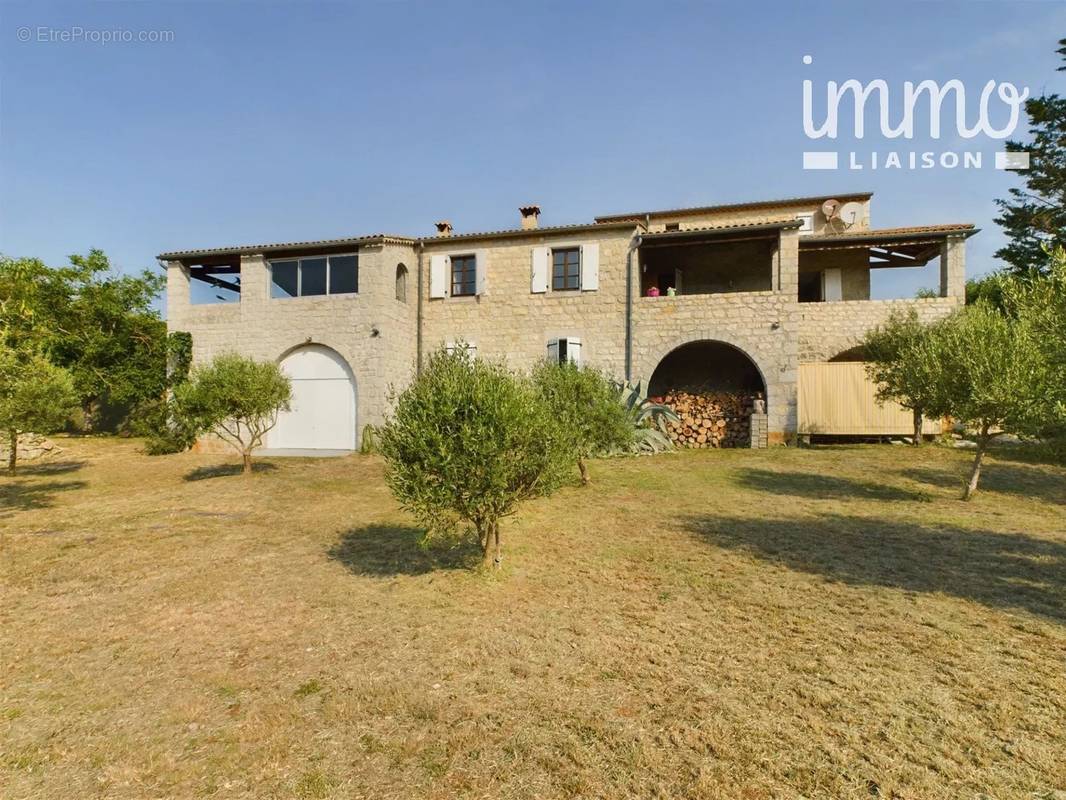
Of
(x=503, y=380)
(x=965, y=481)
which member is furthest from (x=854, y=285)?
(x=503, y=380)

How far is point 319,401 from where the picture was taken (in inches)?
707

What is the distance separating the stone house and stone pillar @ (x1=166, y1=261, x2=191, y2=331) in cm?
5

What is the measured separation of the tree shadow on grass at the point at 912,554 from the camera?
523 centimetres

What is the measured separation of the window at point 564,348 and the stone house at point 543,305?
75 mm

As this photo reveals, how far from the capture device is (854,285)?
1922 cm

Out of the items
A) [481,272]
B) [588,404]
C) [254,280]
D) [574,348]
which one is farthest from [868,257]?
[254,280]

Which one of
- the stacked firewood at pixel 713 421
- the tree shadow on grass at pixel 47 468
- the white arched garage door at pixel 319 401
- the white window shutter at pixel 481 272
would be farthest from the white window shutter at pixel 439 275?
the tree shadow on grass at pixel 47 468

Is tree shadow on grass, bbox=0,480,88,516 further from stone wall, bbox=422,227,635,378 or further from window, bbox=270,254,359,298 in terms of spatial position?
stone wall, bbox=422,227,635,378

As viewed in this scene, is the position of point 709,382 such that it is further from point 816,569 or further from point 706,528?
point 816,569

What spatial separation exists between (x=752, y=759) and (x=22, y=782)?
3.86 meters

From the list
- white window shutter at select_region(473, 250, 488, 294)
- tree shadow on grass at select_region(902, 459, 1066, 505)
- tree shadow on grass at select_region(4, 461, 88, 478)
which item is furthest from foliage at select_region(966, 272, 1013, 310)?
tree shadow on grass at select_region(4, 461, 88, 478)

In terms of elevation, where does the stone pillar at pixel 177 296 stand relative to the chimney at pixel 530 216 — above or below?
below

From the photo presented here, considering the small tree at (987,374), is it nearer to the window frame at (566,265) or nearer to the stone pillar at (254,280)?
the window frame at (566,265)

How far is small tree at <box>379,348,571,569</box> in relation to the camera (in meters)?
5.45
